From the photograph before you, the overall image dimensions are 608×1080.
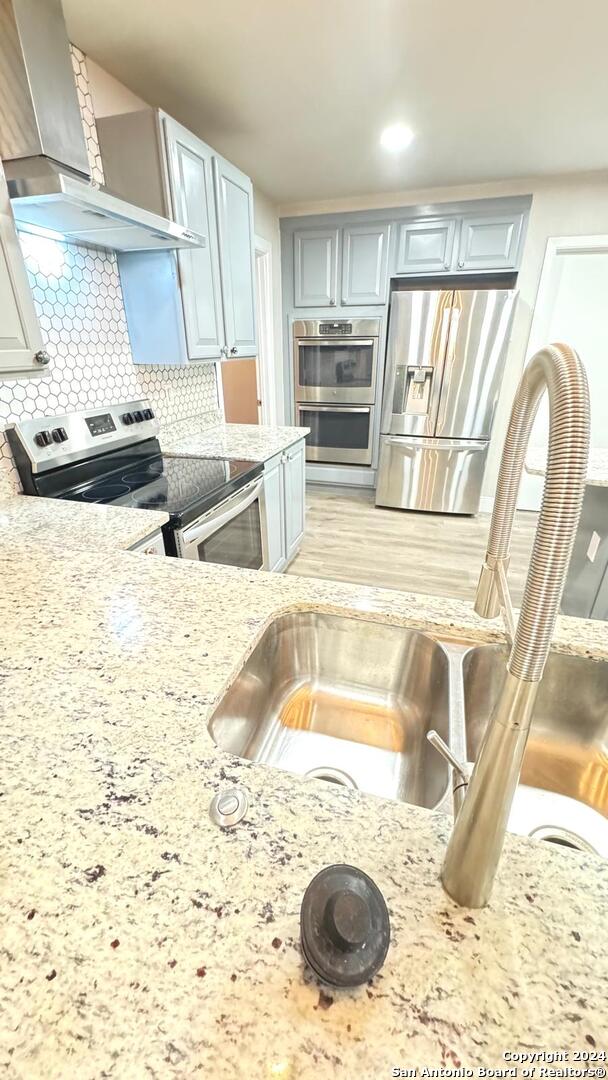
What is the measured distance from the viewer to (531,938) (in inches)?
15.9

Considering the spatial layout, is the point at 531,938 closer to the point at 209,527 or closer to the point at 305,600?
the point at 305,600

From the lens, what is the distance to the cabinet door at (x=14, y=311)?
45.4 inches

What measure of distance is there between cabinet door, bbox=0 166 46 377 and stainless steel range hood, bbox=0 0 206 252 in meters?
0.14

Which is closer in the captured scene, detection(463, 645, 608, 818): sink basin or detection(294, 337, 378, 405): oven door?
detection(463, 645, 608, 818): sink basin

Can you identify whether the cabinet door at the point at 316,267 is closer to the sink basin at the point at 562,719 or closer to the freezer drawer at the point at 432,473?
the freezer drawer at the point at 432,473

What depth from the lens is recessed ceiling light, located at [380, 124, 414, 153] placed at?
7.87 ft

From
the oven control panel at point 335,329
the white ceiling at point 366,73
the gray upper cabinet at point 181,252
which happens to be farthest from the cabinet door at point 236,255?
the oven control panel at point 335,329

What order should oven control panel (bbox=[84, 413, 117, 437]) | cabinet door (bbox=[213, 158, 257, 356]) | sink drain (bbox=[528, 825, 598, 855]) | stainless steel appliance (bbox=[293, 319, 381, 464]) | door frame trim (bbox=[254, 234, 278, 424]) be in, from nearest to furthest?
sink drain (bbox=[528, 825, 598, 855]) → oven control panel (bbox=[84, 413, 117, 437]) → cabinet door (bbox=[213, 158, 257, 356]) → door frame trim (bbox=[254, 234, 278, 424]) → stainless steel appliance (bbox=[293, 319, 381, 464])

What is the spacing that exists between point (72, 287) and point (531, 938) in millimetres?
2325

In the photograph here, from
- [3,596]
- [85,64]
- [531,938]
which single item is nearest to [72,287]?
[85,64]

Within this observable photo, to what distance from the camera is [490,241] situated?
10.8ft

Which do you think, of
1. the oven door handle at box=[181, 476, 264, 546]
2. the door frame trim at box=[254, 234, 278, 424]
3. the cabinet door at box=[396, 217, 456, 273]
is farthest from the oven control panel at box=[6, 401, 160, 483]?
the cabinet door at box=[396, 217, 456, 273]

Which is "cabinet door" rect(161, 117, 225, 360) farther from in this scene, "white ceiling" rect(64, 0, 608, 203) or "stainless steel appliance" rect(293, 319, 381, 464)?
"stainless steel appliance" rect(293, 319, 381, 464)

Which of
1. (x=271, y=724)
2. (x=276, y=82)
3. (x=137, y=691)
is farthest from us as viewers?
(x=276, y=82)
